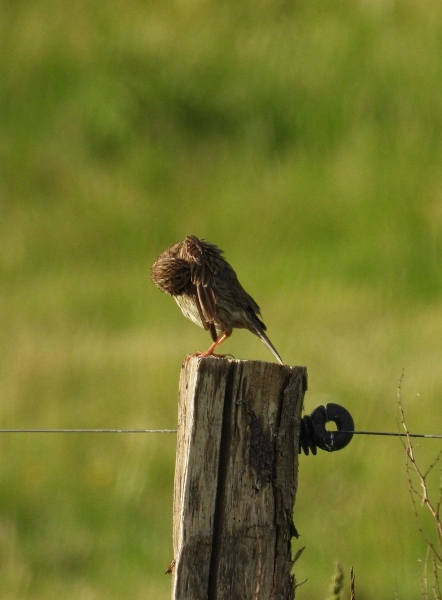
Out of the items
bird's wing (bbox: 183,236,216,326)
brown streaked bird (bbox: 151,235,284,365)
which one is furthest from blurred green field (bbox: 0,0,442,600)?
bird's wing (bbox: 183,236,216,326)

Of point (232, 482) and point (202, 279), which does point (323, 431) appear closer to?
point (232, 482)

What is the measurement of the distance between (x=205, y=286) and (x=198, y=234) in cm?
1292

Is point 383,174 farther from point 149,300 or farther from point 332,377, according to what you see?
point 332,377

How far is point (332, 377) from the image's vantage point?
1349 centimetres

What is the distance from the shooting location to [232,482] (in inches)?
178

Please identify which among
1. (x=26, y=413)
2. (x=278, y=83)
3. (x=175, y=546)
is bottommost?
(x=175, y=546)

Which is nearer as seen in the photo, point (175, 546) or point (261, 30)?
point (175, 546)

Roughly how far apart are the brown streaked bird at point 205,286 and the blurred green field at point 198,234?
2.78 m

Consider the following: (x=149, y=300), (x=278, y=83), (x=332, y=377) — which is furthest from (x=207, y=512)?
(x=278, y=83)

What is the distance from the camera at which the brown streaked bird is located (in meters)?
7.14

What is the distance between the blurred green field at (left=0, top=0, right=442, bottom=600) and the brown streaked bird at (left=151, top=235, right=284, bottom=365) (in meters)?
2.78

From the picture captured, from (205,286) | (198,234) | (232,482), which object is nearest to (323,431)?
(232,482)

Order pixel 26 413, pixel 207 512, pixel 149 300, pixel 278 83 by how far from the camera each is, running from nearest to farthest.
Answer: pixel 207 512, pixel 26 413, pixel 149 300, pixel 278 83

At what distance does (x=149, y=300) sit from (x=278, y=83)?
19.3 feet
